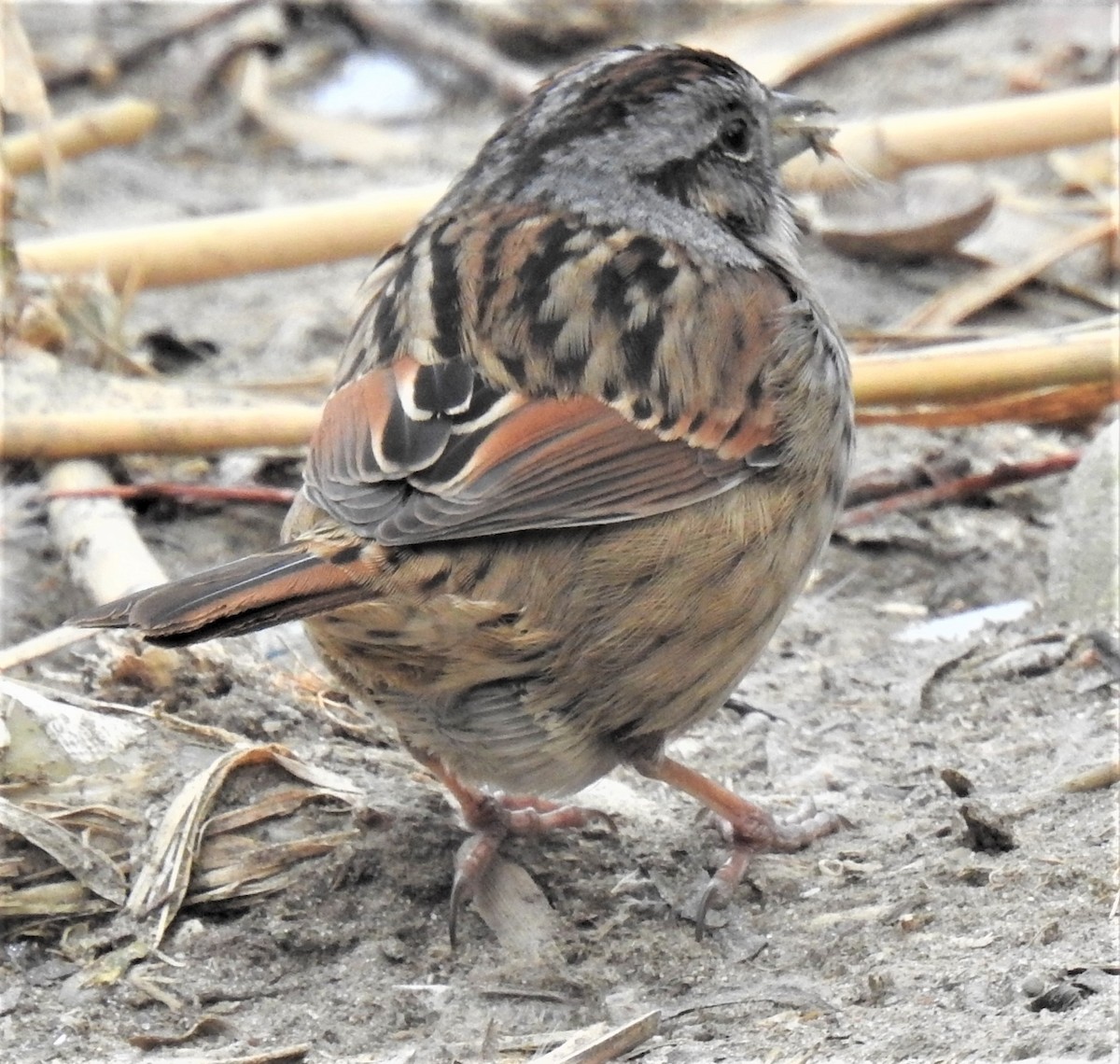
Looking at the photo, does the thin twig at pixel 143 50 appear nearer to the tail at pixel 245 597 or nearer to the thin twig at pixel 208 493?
the thin twig at pixel 208 493

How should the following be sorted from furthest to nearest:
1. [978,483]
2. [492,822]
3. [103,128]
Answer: [103,128] → [978,483] → [492,822]

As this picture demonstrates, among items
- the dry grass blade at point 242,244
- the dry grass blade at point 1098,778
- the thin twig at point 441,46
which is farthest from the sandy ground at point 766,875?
the thin twig at point 441,46

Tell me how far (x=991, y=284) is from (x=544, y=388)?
3055mm

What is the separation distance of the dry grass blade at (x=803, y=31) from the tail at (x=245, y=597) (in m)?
4.89

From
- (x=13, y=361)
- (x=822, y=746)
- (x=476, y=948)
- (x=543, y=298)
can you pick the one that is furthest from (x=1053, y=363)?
(x=13, y=361)

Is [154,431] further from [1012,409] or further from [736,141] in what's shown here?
[1012,409]

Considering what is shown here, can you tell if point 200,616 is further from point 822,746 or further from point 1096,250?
point 1096,250

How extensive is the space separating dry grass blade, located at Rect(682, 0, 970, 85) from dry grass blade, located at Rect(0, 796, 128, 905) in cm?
491

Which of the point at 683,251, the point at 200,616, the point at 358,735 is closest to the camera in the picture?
the point at 200,616

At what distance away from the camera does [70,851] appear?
11.6 ft

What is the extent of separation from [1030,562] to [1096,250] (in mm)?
1910

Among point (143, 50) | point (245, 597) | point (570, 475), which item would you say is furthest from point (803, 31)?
point (245, 597)

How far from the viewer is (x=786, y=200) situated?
4.37 metres

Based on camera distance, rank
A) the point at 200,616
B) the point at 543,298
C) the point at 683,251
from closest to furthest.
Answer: the point at 200,616, the point at 543,298, the point at 683,251
